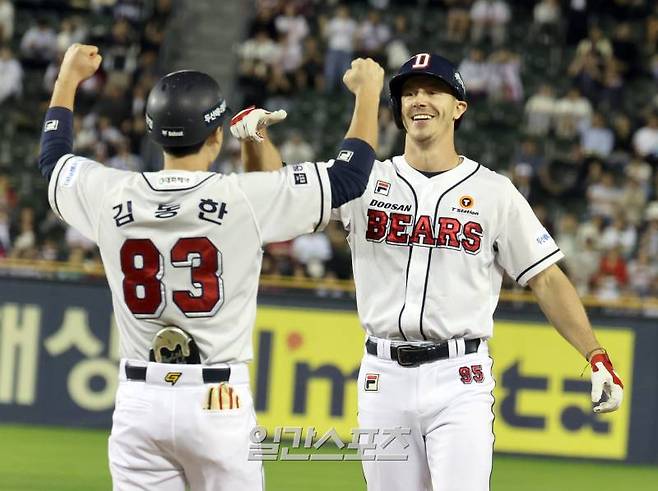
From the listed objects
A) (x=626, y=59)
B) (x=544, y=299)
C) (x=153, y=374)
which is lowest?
(x=153, y=374)

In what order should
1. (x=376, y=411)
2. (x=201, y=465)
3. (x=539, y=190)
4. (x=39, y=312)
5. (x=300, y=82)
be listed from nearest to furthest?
(x=201, y=465) → (x=376, y=411) → (x=39, y=312) → (x=539, y=190) → (x=300, y=82)

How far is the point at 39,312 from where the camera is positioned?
1282 centimetres

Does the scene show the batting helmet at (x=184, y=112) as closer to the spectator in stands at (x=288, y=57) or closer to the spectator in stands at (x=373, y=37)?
the spectator in stands at (x=288, y=57)

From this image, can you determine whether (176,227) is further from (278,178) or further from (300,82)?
(300,82)

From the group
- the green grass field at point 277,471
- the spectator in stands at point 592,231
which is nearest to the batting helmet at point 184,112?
the green grass field at point 277,471

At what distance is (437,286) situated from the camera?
19.7 feet

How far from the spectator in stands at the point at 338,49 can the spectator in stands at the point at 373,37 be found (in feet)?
0.52

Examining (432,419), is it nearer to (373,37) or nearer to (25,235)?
(25,235)

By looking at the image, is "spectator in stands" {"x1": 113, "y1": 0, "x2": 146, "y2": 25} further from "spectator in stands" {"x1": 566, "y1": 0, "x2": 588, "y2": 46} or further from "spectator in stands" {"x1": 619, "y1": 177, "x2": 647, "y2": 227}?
"spectator in stands" {"x1": 619, "y1": 177, "x2": 647, "y2": 227}

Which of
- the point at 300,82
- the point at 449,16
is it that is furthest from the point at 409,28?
the point at 300,82

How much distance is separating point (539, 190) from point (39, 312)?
7.81 m

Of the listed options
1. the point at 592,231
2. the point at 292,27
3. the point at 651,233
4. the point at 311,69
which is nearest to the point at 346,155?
the point at 651,233

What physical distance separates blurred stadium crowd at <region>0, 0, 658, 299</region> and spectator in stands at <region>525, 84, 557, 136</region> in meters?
0.02

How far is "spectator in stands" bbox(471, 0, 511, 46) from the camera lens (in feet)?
68.4
